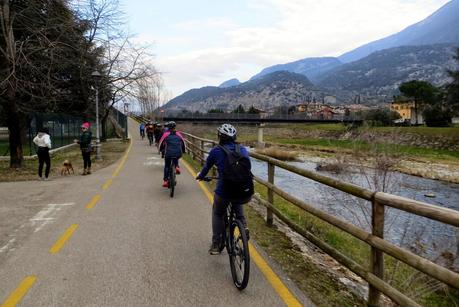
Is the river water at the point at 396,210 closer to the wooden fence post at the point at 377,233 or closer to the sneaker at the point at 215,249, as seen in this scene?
the sneaker at the point at 215,249

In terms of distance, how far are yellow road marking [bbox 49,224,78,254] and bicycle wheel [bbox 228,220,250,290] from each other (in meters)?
2.85

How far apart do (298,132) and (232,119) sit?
22.7 metres

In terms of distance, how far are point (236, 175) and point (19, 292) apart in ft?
9.15

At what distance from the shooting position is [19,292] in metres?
4.98

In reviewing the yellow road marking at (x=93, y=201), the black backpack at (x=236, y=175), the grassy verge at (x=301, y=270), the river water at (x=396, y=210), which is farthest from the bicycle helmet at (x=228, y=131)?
the yellow road marking at (x=93, y=201)

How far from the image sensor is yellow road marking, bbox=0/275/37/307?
4.70 meters

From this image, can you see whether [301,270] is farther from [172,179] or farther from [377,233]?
[172,179]

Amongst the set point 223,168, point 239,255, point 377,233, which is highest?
point 223,168

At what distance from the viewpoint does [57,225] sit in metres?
8.19

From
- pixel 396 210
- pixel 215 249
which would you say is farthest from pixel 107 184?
pixel 396 210

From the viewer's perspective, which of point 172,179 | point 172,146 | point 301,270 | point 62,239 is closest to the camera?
point 301,270

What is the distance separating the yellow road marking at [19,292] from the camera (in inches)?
185

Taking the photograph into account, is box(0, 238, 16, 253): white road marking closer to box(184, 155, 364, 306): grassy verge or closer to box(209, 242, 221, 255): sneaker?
box(209, 242, 221, 255): sneaker

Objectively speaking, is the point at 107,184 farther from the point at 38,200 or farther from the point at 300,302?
the point at 300,302
